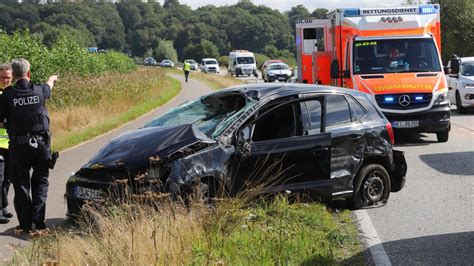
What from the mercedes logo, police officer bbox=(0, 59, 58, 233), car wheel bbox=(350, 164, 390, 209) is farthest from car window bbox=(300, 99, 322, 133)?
the mercedes logo

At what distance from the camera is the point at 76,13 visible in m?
118

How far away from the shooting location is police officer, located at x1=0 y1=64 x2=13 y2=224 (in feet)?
24.9

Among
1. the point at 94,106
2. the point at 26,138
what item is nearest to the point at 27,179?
the point at 26,138

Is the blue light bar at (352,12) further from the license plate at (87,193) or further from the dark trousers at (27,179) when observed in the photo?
the license plate at (87,193)

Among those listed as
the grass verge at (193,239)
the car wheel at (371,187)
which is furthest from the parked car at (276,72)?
the grass verge at (193,239)

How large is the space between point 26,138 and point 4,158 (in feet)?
3.26

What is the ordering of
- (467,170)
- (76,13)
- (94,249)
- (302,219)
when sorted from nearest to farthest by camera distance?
(94,249) < (302,219) < (467,170) < (76,13)

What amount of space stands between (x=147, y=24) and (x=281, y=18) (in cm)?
3252

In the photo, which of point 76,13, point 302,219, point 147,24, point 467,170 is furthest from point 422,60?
point 147,24

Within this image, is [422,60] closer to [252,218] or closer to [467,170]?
[467,170]

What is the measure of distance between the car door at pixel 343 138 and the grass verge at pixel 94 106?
7.79m

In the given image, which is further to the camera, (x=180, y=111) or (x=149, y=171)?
(x=180, y=111)

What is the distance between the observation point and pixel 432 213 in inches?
318

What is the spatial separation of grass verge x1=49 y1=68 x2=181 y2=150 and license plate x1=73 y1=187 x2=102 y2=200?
7508 mm
